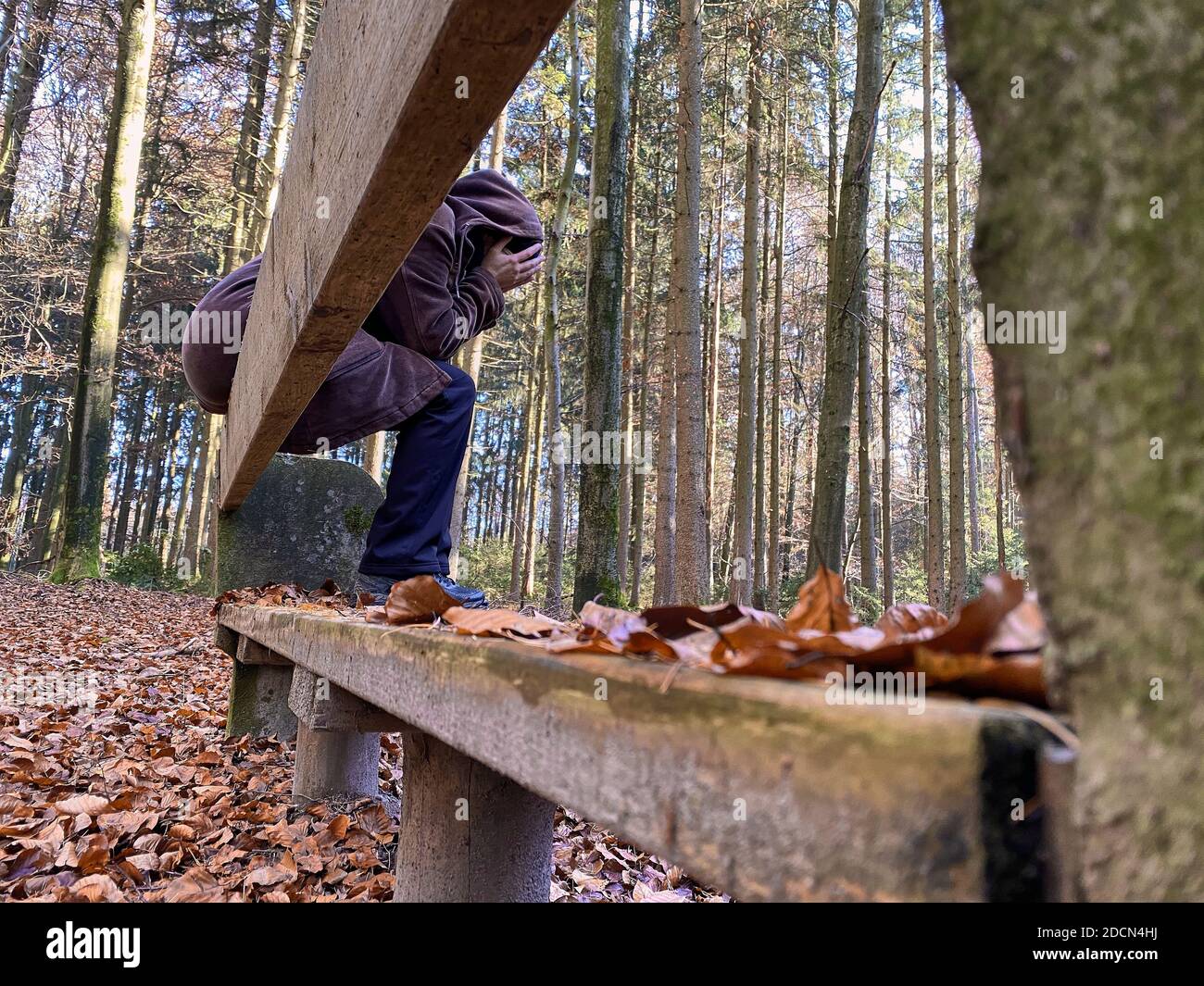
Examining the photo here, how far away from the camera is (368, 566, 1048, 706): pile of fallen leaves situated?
465mm

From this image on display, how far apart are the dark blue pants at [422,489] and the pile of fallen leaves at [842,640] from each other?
187cm

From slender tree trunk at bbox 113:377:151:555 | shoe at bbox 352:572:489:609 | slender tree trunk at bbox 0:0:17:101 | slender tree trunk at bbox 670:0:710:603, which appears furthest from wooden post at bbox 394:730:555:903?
slender tree trunk at bbox 113:377:151:555

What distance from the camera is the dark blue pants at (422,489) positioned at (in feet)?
8.89

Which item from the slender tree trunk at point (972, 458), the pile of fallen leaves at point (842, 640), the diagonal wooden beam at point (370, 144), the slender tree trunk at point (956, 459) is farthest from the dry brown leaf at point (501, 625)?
the slender tree trunk at point (972, 458)

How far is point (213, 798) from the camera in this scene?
2.99 meters

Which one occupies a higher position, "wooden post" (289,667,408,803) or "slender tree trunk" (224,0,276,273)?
"slender tree trunk" (224,0,276,273)

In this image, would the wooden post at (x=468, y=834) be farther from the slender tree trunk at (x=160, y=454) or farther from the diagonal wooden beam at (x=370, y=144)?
the slender tree trunk at (x=160, y=454)

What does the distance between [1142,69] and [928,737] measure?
325 mm

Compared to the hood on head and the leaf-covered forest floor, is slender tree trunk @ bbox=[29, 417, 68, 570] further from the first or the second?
the hood on head

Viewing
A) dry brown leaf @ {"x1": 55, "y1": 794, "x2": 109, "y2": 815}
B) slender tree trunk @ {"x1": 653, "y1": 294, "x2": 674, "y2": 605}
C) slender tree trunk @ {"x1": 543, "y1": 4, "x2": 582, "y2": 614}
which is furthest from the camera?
slender tree trunk @ {"x1": 543, "y1": 4, "x2": 582, "y2": 614}
